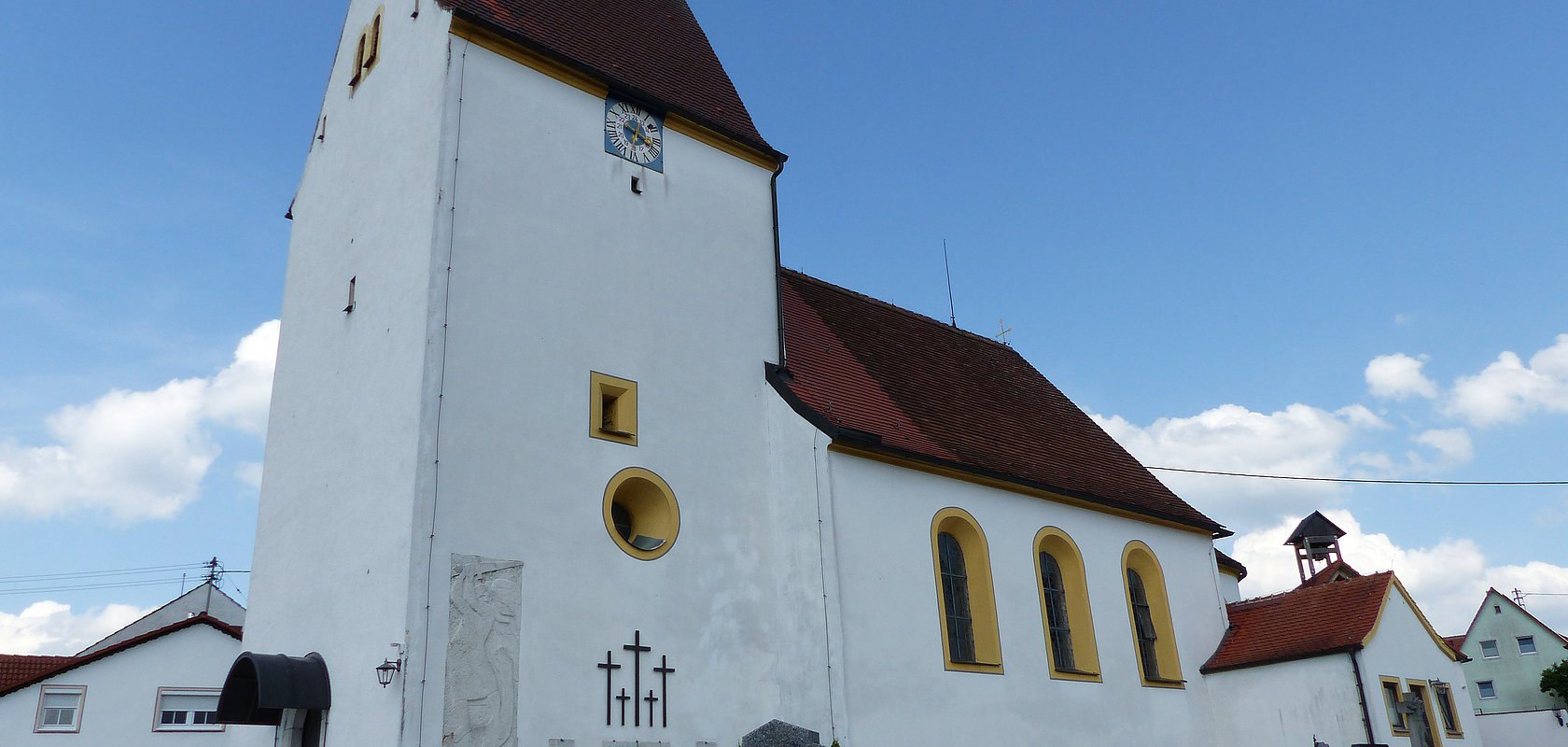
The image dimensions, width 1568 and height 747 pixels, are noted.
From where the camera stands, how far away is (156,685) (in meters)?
21.8

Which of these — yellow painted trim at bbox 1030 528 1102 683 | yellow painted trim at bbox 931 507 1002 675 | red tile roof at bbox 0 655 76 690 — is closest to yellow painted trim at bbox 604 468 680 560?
yellow painted trim at bbox 931 507 1002 675

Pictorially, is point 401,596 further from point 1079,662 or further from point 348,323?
point 1079,662

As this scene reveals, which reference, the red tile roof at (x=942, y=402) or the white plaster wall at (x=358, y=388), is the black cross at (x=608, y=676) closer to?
the white plaster wall at (x=358, y=388)

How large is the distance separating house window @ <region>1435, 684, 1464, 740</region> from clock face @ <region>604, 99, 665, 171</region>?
1422 cm

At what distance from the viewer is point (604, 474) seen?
12391mm

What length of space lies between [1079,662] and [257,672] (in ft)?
35.8

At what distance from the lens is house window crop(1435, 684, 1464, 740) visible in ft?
56.7

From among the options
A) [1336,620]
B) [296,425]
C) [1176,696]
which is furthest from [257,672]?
[1336,620]

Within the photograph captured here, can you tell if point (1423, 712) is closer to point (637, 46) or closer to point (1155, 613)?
point (1155, 613)

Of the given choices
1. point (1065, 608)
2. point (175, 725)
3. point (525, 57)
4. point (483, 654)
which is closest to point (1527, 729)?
point (1065, 608)

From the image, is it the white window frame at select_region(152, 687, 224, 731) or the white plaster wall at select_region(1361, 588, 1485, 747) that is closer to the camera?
the white plaster wall at select_region(1361, 588, 1485, 747)

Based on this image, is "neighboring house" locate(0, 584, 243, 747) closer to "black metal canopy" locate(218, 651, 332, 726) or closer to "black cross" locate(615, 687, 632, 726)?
"black metal canopy" locate(218, 651, 332, 726)

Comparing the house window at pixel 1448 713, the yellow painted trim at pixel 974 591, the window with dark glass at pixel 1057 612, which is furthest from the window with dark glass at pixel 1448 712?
the yellow painted trim at pixel 974 591

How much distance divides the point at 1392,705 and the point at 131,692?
22005mm
